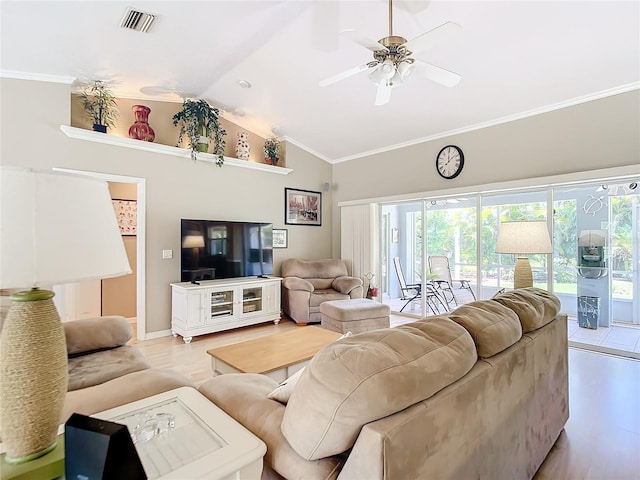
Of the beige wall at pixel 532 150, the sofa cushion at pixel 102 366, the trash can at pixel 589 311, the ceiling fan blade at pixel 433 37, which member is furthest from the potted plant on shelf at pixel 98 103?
the trash can at pixel 589 311

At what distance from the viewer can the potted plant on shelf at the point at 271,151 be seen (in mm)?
5461

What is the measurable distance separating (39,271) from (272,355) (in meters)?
1.95

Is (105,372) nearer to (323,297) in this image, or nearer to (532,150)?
(323,297)

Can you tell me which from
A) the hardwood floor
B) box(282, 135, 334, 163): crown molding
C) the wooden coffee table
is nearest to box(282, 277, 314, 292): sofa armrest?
the hardwood floor

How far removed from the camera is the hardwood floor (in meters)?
1.80

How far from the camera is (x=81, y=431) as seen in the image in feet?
2.41

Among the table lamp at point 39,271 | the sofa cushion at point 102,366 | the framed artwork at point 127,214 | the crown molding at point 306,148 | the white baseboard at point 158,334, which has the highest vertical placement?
the crown molding at point 306,148

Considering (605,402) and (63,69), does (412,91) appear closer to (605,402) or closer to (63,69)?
(605,402)

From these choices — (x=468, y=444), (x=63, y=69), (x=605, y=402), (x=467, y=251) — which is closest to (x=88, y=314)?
(x=63, y=69)

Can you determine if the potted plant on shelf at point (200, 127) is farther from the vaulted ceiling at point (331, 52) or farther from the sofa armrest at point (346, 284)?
the sofa armrest at point (346, 284)

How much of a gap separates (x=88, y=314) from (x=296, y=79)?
431 cm

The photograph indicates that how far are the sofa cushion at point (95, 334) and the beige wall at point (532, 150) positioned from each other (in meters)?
4.34

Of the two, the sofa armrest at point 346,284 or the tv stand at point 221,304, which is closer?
the tv stand at point 221,304

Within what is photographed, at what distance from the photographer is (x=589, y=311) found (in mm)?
3982
